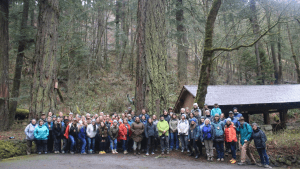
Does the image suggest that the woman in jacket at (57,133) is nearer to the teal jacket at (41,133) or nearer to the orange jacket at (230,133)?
the teal jacket at (41,133)

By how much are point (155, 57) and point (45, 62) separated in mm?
5144

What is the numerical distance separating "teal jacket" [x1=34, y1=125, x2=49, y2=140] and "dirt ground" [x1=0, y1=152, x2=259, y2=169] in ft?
3.62

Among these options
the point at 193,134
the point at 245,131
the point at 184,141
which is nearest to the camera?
the point at 245,131

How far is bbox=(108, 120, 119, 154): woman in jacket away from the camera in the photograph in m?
8.88

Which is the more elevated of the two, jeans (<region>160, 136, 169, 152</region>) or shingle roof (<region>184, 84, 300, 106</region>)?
shingle roof (<region>184, 84, 300, 106</region>)

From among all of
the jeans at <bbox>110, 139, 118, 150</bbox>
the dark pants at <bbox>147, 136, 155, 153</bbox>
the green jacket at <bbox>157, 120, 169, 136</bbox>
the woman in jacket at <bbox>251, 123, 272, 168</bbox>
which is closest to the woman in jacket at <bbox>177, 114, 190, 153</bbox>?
the green jacket at <bbox>157, 120, 169, 136</bbox>

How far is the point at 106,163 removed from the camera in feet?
23.5

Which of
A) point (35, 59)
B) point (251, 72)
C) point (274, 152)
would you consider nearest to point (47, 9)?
point (35, 59)

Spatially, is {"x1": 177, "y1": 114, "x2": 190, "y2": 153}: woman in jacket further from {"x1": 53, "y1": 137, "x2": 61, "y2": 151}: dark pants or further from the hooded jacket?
the hooded jacket

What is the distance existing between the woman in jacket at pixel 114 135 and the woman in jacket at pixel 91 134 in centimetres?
71

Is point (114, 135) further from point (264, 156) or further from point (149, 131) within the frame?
point (264, 156)

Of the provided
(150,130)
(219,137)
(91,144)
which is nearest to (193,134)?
(219,137)

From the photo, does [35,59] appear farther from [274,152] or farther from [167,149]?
[274,152]

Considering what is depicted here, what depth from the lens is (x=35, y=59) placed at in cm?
1000
